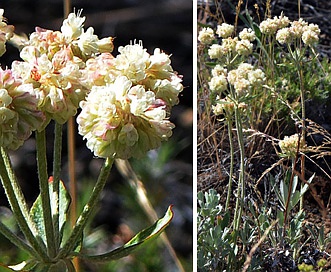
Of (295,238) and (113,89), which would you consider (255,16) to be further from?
(113,89)

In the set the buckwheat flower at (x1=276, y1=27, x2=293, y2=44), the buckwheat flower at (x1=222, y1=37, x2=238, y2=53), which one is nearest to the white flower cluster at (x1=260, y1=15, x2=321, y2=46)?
the buckwheat flower at (x1=276, y1=27, x2=293, y2=44)

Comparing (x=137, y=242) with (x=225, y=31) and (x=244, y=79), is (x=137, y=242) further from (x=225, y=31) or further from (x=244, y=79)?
(x=225, y=31)

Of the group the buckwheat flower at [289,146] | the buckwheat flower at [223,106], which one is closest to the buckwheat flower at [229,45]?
the buckwheat flower at [223,106]

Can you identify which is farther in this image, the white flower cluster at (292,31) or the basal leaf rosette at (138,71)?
the white flower cluster at (292,31)

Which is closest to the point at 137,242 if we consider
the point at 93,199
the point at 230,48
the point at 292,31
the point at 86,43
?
the point at 93,199

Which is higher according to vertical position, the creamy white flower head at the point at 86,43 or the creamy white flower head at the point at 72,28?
the creamy white flower head at the point at 72,28

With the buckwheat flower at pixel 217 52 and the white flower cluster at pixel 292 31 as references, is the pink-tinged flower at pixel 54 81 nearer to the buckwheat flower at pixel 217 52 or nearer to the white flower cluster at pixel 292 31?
the buckwheat flower at pixel 217 52

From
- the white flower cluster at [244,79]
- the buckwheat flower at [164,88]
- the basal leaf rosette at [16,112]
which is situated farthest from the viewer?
the white flower cluster at [244,79]
